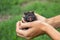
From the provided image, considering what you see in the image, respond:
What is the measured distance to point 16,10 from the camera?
5516mm

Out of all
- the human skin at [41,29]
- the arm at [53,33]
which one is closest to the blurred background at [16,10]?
the human skin at [41,29]

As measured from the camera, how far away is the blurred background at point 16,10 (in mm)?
4668

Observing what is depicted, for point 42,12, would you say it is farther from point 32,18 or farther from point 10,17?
point 32,18

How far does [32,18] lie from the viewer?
2.58 metres

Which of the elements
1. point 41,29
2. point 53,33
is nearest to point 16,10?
point 41,29

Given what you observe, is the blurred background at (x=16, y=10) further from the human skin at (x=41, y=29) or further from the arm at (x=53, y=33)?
the arm at (x=53, y=33)

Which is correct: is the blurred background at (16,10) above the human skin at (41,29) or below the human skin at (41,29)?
below

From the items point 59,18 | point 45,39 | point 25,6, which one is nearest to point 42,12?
point 25,6

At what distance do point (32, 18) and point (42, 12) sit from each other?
264cm

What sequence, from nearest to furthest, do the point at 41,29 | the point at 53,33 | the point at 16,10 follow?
1. the point at 53,33
2. the point at 41,29
3. the point at 16,10

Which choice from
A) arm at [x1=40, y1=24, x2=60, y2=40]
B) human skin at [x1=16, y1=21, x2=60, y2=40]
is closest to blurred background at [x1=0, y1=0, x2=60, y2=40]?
human skin at [x1=16, y1=21, x2=60, y2=40]

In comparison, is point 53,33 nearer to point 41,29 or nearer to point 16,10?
point 41,29

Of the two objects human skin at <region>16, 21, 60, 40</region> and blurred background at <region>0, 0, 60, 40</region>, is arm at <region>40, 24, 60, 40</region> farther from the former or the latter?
blurred background at <region>0, 0, 60, 40</region>

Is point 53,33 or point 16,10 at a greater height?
point 53,33
